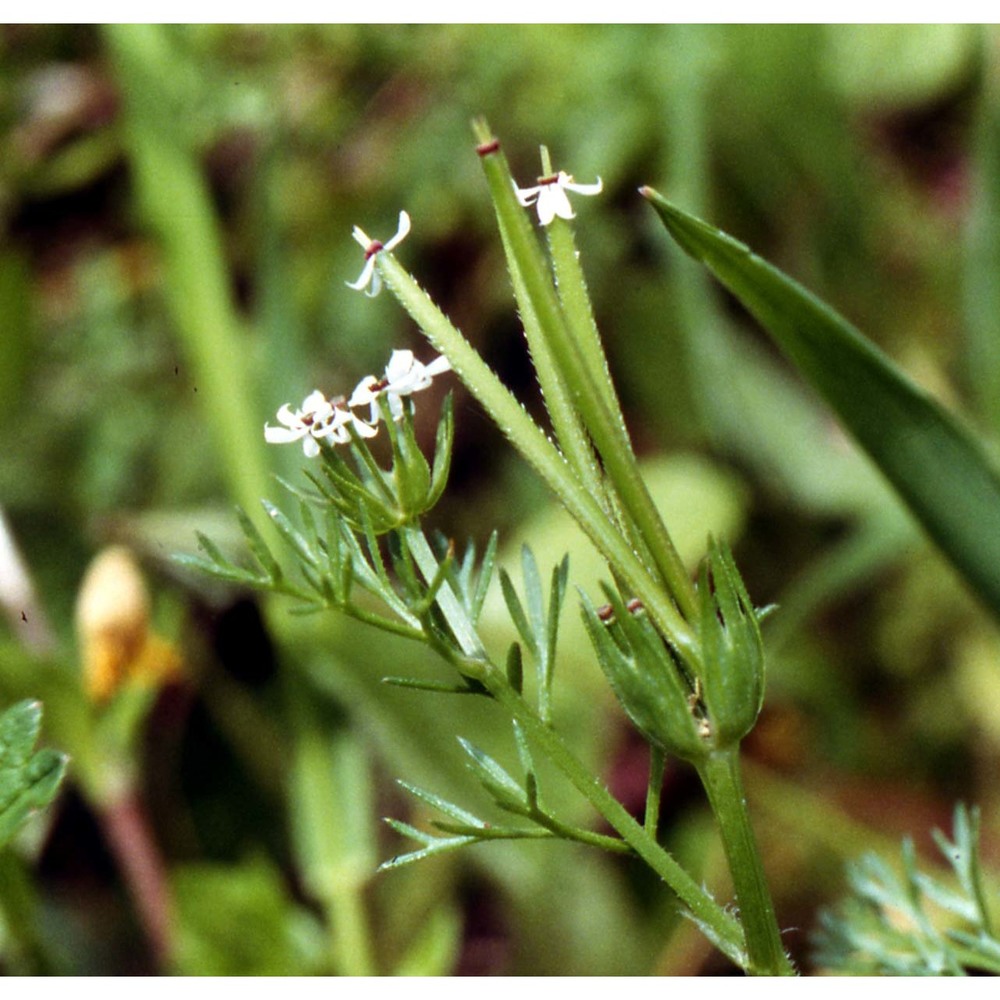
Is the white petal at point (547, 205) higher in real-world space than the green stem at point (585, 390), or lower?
higher

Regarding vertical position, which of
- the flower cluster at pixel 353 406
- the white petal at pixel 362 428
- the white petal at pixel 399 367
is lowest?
the white petal at pixel 362 428

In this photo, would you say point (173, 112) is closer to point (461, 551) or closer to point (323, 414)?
point (461, 551)

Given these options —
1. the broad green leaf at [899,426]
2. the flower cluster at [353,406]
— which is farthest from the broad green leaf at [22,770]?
the broad green leaf at [899,426]

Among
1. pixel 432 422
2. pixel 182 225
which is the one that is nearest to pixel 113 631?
pixel 182 225

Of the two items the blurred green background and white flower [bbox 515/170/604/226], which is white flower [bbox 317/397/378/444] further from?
the blurred green background

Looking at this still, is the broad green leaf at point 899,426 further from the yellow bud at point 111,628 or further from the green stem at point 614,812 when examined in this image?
the yellow bud at point 111,628
